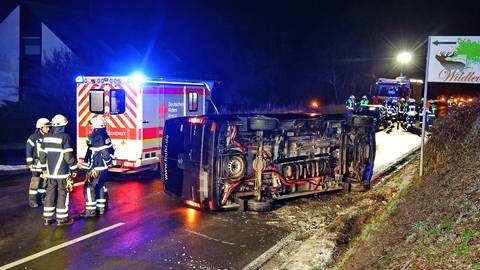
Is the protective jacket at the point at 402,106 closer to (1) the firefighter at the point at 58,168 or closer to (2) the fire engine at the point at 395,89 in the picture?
(2) the fire engine at the point at 395,89

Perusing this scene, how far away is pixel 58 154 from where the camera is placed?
23.2ft

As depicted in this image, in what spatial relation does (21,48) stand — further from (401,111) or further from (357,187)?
(357,187)

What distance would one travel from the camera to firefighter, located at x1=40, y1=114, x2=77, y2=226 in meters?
7.06

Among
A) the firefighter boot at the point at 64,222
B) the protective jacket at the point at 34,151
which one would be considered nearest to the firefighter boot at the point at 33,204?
the protective jacket at the point at 34,151

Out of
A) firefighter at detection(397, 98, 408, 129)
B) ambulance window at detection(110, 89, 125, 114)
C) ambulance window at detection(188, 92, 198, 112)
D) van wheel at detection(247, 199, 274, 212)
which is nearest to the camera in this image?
van wheel at detection(247, 199, 274, 212)

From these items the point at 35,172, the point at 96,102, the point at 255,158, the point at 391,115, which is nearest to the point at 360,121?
the point at 255,158

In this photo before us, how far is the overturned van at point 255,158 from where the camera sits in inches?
292

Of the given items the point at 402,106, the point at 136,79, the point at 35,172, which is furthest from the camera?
the point at 402,106

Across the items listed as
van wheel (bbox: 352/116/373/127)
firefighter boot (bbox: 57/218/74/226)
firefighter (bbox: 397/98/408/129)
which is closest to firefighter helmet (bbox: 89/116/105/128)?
firefighter boot (bbox: 57/218/74/226)

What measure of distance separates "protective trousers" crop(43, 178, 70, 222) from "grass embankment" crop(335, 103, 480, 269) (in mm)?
4204

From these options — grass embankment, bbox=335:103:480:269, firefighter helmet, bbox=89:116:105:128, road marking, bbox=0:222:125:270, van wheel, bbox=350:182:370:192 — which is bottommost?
road marking, bbox=0:222:125:270

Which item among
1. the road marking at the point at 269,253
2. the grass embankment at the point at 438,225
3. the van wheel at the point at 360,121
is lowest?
the road marking at the point at 269,253

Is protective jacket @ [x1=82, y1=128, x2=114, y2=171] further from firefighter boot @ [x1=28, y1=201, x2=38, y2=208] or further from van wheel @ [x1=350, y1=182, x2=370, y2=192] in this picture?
van wheel @ [x1=350, y1=182, x2=370, y2=192]

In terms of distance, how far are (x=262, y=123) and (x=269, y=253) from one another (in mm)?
2341
